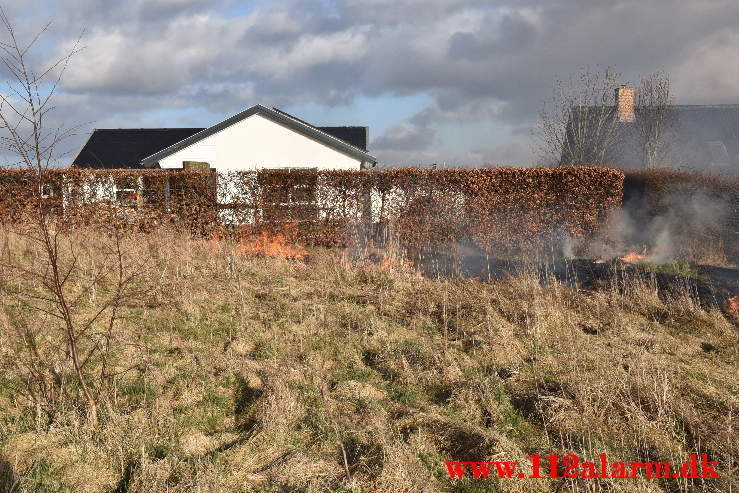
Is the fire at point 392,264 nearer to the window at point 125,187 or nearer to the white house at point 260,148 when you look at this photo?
the window at point 125,187

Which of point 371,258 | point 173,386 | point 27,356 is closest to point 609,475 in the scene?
point 173,386

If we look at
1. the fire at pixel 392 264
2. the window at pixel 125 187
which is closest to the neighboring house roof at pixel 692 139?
the fire at pixel 392 264

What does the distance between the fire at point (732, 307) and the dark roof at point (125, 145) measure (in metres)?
22.9

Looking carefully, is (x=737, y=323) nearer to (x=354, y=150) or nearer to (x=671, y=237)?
(x=671, y=237)

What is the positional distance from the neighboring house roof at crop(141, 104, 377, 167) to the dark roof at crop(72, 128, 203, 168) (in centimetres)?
438

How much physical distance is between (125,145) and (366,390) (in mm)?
25221

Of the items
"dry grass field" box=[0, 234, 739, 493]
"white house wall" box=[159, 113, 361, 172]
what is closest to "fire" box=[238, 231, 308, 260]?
"dry grass field" box=[0, 234, 739, 493]

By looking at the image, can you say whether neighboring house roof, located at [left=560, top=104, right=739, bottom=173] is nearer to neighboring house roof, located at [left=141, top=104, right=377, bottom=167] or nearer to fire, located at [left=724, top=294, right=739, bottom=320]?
neighboring house roof, located at [left=141, top=104, right=377, bottom=167]

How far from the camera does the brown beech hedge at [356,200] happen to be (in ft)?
44.0

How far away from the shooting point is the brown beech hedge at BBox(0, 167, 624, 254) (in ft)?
44.0

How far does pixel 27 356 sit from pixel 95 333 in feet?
2.55

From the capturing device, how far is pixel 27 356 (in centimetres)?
541

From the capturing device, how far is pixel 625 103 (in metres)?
27.2

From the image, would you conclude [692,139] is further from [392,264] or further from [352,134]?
[392,264]
